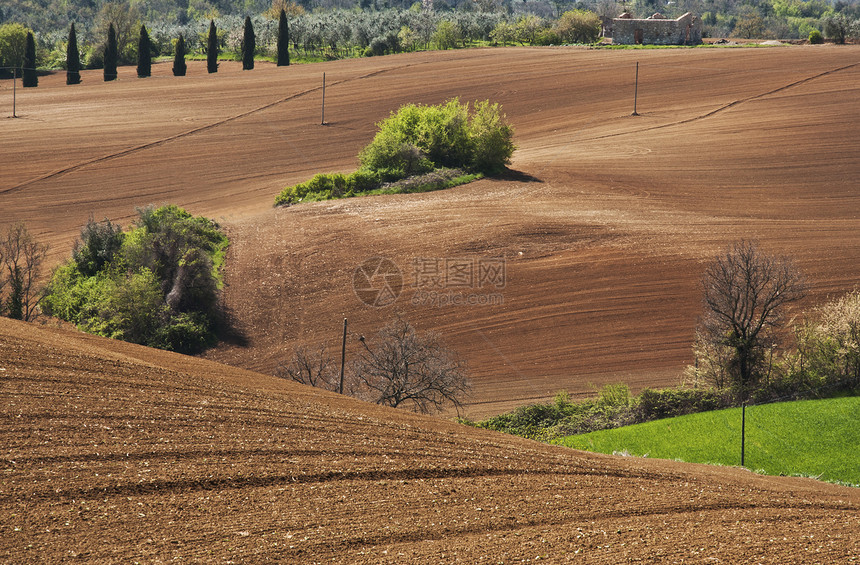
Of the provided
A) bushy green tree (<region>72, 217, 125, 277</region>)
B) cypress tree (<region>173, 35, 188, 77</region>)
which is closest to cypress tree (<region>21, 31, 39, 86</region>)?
cypress tree (<region>173, 35, 188, 77</region>)

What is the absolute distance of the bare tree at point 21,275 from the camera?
112ft

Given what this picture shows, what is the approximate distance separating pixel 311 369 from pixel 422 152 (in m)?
26.7

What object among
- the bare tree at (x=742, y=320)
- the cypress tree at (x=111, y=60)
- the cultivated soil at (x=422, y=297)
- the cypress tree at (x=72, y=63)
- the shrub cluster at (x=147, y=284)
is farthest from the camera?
the cypress tree at (x=111, y=60)

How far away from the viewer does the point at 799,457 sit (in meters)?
23.3

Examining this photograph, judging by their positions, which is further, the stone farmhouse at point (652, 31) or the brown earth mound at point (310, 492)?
the stone farmhouse at point (652, 31)

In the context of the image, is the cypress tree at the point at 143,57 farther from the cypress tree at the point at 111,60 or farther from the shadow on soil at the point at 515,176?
the shadow on soil at the point at 515,176

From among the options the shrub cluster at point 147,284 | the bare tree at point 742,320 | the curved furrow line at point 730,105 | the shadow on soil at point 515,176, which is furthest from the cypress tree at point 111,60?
the bare tree at point 742,320

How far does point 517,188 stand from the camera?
4872 cm

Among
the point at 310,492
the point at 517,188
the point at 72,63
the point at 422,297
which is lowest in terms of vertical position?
the point at 422,297

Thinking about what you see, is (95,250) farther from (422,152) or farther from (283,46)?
(283,46)

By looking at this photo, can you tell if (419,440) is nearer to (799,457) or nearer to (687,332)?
(799,457)

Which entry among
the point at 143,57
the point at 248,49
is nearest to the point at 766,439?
the point at 248,49

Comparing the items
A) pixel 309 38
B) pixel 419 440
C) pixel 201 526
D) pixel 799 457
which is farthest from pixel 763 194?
pixel 309 38

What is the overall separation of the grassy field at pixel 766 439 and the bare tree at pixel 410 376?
15.4 feet
